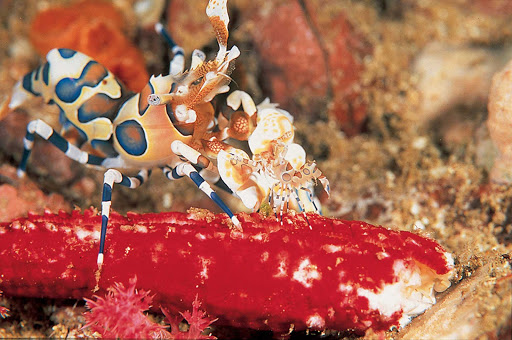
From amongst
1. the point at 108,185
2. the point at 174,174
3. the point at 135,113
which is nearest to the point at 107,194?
the point at 108,185

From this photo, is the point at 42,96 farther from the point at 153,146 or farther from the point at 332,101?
the point at 332,101

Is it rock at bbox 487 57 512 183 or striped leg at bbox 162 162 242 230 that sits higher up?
rock at bbox 487 57 512 183

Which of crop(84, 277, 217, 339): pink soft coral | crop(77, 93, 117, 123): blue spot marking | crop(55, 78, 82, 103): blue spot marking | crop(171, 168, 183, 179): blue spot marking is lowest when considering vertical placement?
crop(84, 277, 217, 339): pink soft coral

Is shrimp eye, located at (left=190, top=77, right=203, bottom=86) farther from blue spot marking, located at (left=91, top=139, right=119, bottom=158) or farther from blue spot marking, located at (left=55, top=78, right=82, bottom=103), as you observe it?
blue spot marking, located at (left=55, top=78, right=82, bottom=103)

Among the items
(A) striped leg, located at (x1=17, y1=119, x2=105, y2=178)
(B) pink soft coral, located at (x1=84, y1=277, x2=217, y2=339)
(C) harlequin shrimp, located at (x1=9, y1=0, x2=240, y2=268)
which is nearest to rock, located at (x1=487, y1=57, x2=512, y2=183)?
(C) harlequin shrimp, located at (x1=9, y1=0, x2=240, y2=268)

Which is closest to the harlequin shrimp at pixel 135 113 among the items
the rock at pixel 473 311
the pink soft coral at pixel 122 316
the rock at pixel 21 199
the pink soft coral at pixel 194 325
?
the rock at pixel 21 199

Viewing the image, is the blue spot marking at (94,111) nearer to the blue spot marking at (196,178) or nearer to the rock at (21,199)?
the rock at (21,199)

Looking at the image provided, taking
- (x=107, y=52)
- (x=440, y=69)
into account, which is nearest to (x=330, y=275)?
(x=440, y=69)
